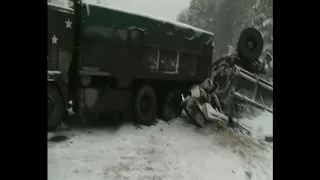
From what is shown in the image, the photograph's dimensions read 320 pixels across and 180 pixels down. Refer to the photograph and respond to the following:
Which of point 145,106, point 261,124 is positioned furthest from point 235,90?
point 145,106

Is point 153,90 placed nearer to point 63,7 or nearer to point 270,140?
point 63,7

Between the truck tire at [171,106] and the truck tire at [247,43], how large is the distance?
400 mm

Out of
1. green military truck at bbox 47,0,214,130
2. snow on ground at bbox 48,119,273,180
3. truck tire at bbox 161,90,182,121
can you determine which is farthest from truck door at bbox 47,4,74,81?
truck tire at bbox 161,90,182,121

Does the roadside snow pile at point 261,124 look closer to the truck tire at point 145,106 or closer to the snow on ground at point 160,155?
the snow on ground at point 160,155

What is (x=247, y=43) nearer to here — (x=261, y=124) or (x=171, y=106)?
(x=261, y=124)

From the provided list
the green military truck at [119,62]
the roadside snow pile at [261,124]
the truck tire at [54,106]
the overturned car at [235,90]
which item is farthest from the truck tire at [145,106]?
the roadside snow pile at [261,124]

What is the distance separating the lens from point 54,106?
1.60 m

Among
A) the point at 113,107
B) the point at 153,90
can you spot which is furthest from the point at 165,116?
the point at 113,107

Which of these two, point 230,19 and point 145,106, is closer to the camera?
point 145,106

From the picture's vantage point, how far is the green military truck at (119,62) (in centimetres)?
160

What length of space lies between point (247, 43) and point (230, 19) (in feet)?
0.49

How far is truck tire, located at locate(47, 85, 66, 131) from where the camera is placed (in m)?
1.60

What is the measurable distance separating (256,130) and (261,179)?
239 mm
